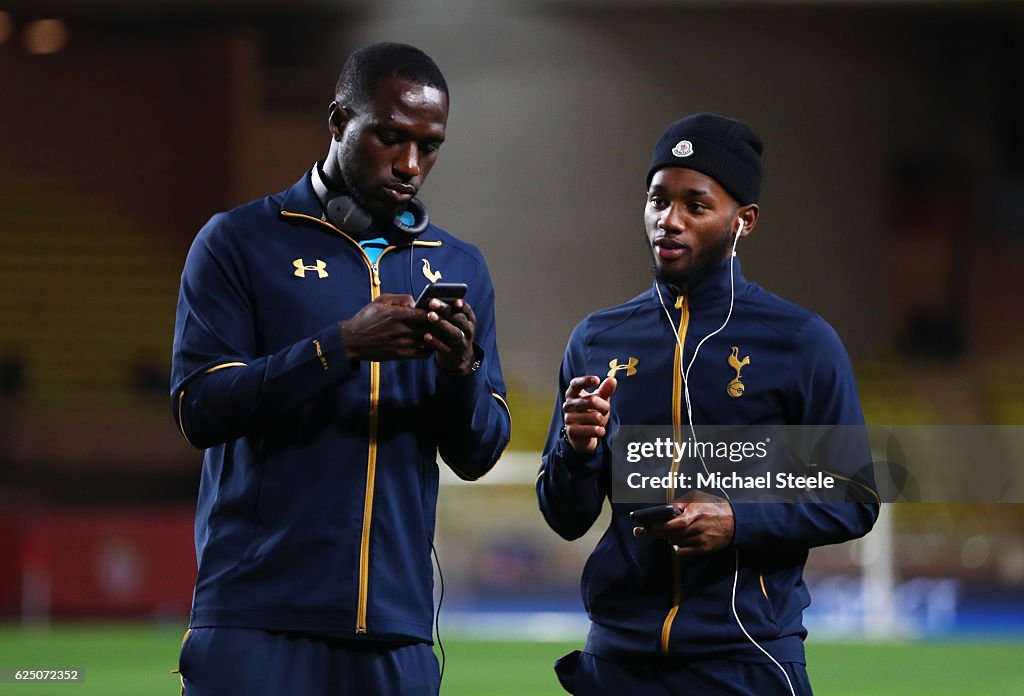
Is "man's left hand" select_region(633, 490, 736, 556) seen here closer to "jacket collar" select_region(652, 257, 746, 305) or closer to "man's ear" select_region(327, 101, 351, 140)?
"jacket collar" select_region(652, 257, 746, 305)

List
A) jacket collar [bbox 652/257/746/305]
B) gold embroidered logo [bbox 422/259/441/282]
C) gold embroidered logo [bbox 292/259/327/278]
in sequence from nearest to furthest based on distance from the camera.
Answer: gold embroidered logo [bbox 292/259/327/278]
gold embroidered logo [bbox 422/259/441/282]
jacket collar [bbox 652/257/746/305]

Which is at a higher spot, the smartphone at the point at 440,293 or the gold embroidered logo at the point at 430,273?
the gold embroidered logo at the point at 430,273

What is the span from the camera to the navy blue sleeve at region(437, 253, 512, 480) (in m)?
2.38

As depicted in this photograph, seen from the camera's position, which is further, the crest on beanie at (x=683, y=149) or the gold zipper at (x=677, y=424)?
the crest on beanie at (x=683, y=149)

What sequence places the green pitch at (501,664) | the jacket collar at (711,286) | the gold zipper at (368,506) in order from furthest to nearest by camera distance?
1. the green pitch at (501,664)
2. the jacket collar at (711,286)
3. the gold zipper at (368,506)

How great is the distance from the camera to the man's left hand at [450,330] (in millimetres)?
2223

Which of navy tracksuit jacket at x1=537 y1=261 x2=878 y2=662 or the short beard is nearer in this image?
navy tracksuit jacket at x1=537 y1=261 x2=878 y2=662

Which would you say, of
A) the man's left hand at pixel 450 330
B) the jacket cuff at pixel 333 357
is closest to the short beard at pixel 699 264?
the man's left hand at pixel 450 330

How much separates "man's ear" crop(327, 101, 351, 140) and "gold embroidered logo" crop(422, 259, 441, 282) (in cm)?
28

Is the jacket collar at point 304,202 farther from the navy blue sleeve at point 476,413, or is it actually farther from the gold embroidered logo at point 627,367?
the gold embroidered logo at point 627,367

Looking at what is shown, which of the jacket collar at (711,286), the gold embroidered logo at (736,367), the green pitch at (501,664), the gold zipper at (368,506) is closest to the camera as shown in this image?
the gold zipper at (368,506)

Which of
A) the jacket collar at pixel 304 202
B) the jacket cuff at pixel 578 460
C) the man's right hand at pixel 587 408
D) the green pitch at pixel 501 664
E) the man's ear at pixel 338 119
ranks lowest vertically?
the green pitch at pixel 501 664

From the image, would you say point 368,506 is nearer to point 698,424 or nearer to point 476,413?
point 476,413

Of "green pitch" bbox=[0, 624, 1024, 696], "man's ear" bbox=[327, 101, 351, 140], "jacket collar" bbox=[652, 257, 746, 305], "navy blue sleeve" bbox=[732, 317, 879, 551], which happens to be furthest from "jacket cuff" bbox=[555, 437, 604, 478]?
"green pitch" bbox=[0, 624, 1024, 696]
